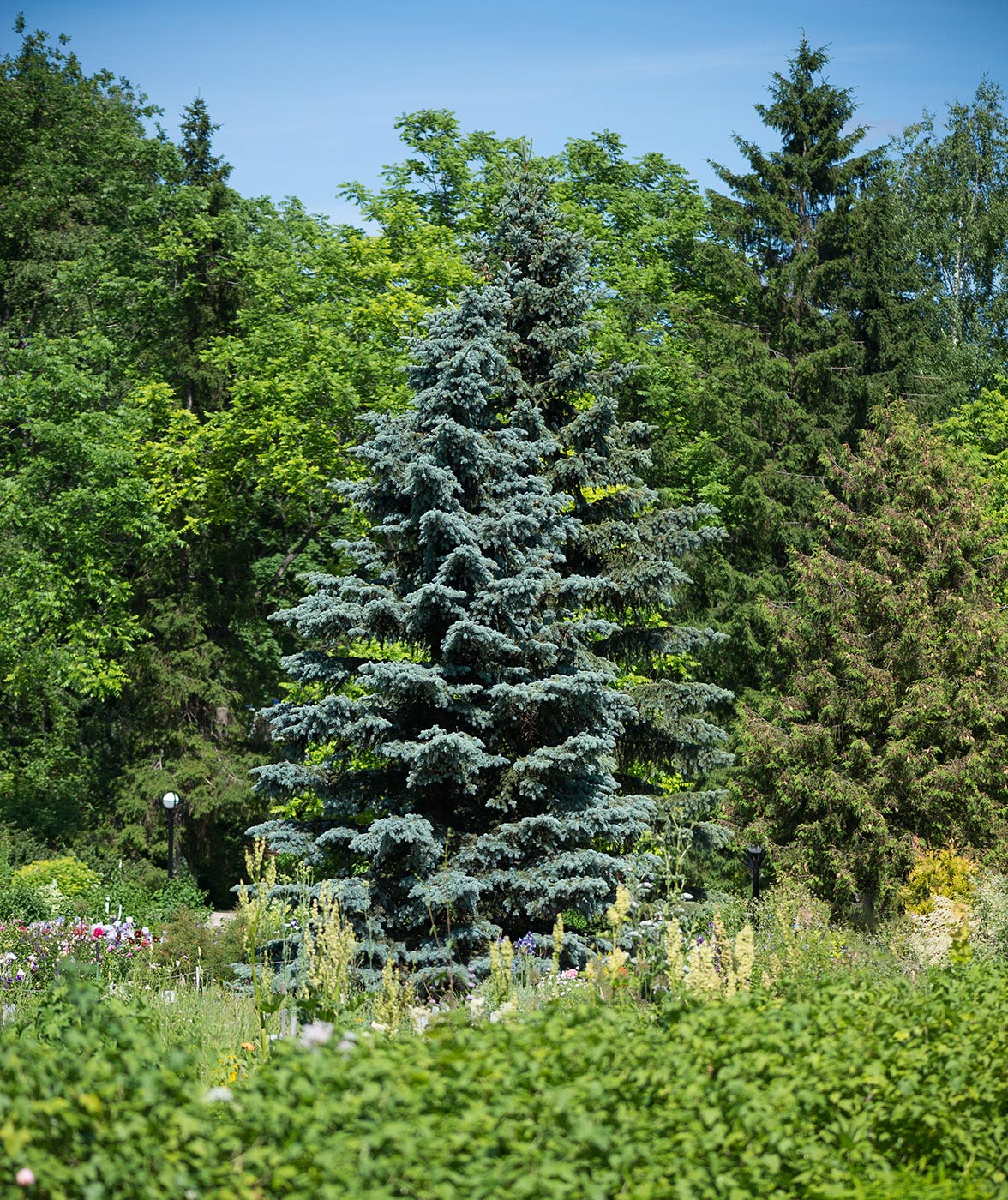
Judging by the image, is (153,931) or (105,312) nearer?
(153,931)

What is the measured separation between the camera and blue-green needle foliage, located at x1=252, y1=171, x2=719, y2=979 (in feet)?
35.1

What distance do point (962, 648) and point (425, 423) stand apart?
9.02 meters

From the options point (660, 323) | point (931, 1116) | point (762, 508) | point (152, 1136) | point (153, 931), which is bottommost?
point (153, 931)

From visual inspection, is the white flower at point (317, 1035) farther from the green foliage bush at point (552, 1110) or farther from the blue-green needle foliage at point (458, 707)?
the blue-green needle foliage at point (458, 707)

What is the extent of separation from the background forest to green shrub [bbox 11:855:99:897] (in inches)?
119

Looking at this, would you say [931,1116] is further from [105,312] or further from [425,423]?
[105,312]

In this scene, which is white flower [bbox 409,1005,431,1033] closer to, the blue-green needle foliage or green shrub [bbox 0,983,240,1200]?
green shrub [bbox 0,983,240,1200]

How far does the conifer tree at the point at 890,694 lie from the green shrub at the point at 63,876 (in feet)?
32.2

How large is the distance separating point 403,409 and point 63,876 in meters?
8.87

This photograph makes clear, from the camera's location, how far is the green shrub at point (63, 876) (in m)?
16.5

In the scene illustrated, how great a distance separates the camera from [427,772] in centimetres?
1085

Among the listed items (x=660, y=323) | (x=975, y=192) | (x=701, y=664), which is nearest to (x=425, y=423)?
(x=701, y=664)

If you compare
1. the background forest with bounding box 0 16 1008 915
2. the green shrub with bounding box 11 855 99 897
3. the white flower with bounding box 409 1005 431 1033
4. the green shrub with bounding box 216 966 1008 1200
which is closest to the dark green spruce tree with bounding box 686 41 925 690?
the background forest with bounding box 0 16 1008 915

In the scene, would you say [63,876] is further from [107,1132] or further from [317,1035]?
[107,1132]
